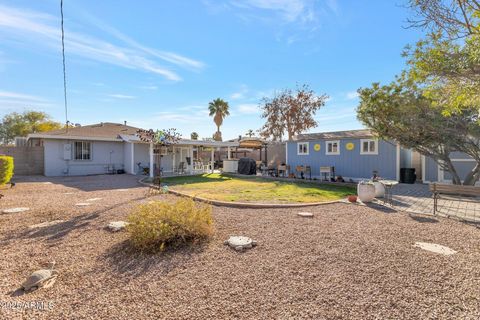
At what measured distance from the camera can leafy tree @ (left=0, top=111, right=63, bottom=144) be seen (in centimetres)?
3453

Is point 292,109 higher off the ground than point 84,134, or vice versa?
point 292,109

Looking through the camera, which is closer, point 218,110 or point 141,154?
point 141,154

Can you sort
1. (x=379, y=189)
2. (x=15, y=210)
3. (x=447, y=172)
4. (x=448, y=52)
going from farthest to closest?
1. (x=447, y=172)
2. (x=379, y=189)
3. (x=15, y=210)
4. (x=448, y=52)

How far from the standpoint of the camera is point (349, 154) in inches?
553

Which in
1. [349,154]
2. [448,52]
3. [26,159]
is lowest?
[26,159]

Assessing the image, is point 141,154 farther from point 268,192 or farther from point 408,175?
point 408,175

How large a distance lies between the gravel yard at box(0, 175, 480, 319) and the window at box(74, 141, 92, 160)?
1349 cm

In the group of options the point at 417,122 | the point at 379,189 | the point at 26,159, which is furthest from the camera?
the point at 26,159

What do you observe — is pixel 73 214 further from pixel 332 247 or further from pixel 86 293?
pixel 332 247

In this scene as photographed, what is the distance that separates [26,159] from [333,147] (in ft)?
68.2

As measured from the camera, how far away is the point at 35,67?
12781 millimetres

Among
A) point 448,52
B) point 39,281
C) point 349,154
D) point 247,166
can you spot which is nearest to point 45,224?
point 39,281

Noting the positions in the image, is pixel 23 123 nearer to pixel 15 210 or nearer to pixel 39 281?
pixel 15 210

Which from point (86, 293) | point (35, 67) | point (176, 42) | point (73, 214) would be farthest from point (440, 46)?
point (35, 67)
